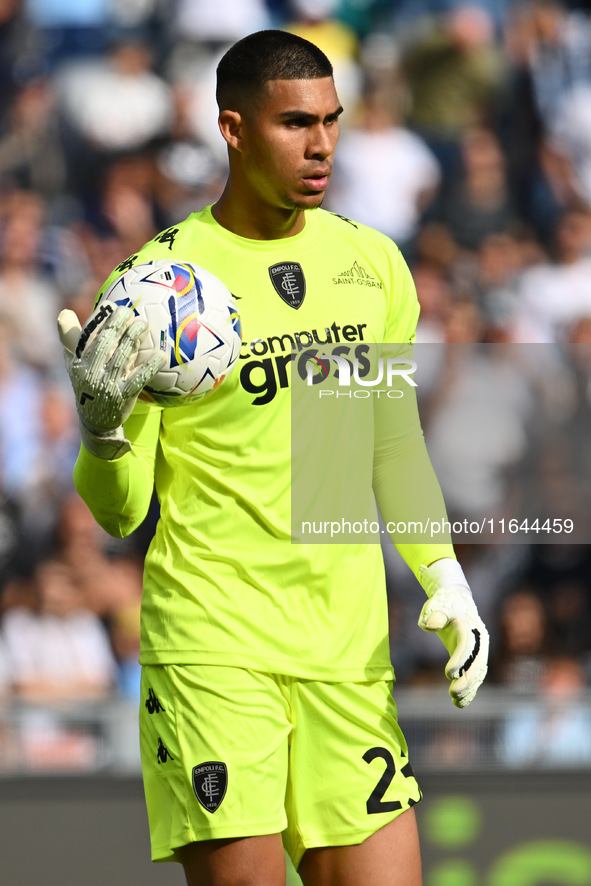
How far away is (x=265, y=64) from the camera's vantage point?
3123mm

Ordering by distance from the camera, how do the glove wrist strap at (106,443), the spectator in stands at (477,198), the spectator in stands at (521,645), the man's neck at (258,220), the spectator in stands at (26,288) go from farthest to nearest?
the spectator in stands at (477,198)
the spectator in stands at (26,288)
the spectator in stands at (521,645)
the man's neck at (258,220)
the glove wrist strap at (106,443)

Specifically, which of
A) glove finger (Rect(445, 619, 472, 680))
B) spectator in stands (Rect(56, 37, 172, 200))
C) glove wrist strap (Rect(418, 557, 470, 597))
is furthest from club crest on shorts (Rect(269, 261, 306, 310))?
spectator in stands (Rect(56, 37, 172, 200))

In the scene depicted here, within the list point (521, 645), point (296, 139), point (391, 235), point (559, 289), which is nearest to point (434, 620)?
point (296, 139)

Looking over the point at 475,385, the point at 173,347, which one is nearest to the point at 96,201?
the point at 475,385

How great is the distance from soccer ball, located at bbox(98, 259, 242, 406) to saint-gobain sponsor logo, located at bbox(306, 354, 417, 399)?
0.27m

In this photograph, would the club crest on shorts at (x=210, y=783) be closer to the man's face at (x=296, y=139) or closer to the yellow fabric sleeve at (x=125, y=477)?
the yellow fabric sleeve at (x=125, y=477)

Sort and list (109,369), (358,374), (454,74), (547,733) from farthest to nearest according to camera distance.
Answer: (454,74) → (547,733) → (358,374) → (109,369)

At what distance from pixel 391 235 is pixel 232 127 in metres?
4.13

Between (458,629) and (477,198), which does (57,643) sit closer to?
(477,198)

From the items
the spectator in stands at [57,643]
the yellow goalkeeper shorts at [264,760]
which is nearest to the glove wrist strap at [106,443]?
the yellow goalkeeper shorts at [264,760]

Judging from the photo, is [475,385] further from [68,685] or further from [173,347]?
[173,347]

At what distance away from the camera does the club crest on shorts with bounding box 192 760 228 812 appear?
2814mm

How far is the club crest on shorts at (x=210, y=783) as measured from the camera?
281 cm

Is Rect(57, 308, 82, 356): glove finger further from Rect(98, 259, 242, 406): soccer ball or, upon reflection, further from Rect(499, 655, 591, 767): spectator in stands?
Rect(499, 655, 591, 767): spectator in stands
